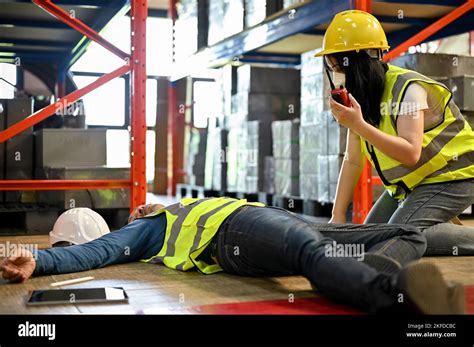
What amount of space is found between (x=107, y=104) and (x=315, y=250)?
13.2 m

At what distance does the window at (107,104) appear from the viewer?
597 inches

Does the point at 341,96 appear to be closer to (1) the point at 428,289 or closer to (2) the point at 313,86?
(1) the point at 428,289

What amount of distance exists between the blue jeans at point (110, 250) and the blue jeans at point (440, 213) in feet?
4.80

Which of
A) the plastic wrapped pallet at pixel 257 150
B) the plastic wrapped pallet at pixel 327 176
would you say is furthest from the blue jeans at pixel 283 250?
the plastic wrapped pallet at pixel 257 150

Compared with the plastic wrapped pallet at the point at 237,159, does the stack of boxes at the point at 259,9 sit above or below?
above

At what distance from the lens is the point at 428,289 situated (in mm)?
2432

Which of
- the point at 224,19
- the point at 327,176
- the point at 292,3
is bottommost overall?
the point at 327,176

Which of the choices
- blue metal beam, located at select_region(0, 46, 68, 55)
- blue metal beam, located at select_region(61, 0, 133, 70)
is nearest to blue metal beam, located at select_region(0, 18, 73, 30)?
blue metal beam, located at select_region(61, 0, 133, 70)

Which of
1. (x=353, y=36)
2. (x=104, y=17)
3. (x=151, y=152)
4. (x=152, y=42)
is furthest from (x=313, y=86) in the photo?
(x=152, y=42)

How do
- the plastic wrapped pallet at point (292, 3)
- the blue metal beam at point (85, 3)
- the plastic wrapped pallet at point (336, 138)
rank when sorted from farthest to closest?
the plastic wrapped pallet at point (336, 138) → the plastic wrapped pallet at point (292, 3) → the blue metal beam at point (85, 3)

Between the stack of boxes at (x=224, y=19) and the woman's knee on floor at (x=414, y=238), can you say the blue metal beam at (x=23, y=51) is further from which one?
the woman's knee on floor at (x=414, y=238)

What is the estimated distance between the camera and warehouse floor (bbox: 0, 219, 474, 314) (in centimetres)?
279

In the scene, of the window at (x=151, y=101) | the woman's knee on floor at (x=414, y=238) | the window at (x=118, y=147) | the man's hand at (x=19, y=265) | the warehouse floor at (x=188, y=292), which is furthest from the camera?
the window at (x=118, y=147)

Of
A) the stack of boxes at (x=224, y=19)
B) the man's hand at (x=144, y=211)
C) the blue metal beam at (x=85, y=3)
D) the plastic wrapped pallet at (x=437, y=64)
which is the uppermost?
the stack of boxes at (x=224, y=19)
